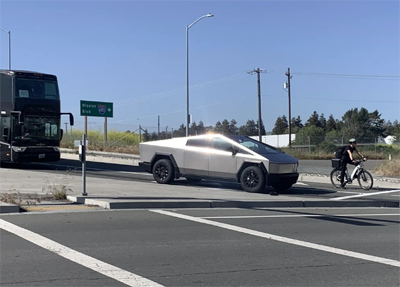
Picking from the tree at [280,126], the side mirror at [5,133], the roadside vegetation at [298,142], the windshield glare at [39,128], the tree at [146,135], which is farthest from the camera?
the tree at [280,126]

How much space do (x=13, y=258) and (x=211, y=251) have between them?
2765 millimetres

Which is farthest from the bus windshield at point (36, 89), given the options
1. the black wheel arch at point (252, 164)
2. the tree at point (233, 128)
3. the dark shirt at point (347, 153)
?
the tree at point (233, 128)

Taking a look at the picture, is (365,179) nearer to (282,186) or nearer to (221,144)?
(282,186)

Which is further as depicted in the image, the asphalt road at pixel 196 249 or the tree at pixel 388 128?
the tree at pixel 388 128

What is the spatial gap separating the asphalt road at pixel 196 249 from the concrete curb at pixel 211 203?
21.9 inches

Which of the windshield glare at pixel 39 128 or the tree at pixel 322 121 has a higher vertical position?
the tree at pixel 322 121

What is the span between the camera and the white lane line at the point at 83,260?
18.2 ft

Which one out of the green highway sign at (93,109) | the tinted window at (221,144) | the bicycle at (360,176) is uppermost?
the green highway sign at (93,109)

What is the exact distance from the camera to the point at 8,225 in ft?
27.8

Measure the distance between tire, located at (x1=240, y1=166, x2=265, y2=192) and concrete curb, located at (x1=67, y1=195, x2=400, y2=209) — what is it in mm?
2046

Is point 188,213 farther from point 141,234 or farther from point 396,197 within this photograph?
point 396,197

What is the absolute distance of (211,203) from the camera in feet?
37.9

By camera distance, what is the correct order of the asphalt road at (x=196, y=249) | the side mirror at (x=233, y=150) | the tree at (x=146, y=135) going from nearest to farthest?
the asphalt road at (x=196, y=249) → the side mirror at (x=233, y=150) → the tree at (x=146, y=135)

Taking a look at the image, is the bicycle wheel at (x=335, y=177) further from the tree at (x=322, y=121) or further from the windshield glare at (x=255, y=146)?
the tree at (x=322, y=121)
